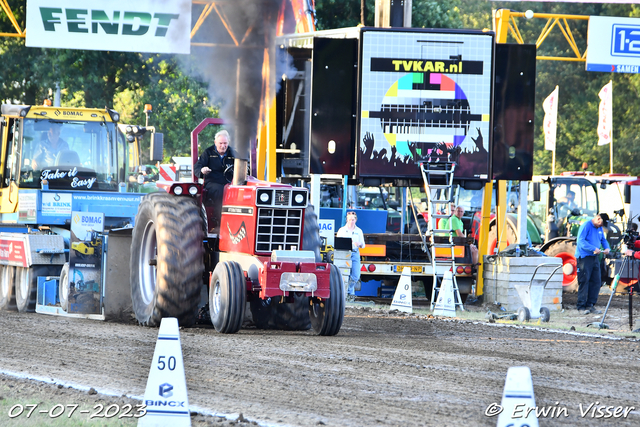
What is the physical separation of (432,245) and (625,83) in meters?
31.4

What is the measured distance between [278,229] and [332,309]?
3.36 feet

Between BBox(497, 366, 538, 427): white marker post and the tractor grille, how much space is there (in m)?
5.89

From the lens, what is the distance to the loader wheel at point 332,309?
10.1 meters

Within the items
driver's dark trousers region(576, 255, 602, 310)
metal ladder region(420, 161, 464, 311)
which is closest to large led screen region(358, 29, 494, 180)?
metal ladder region(420, 161, 464, 311)

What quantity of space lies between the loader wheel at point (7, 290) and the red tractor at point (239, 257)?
412 cm

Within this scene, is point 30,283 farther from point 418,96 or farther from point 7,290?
point 418,96

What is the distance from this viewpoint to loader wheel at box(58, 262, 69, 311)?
39.8 ft

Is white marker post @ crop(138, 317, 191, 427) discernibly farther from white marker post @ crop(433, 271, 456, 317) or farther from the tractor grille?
white marker post @ crop(433, 271, 456, 317)

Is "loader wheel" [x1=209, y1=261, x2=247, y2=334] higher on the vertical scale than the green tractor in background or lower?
lower

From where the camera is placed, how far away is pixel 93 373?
7609 mm

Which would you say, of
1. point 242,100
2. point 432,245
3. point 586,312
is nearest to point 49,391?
point 242,100

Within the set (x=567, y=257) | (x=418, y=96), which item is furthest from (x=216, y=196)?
(x=567, y=257)

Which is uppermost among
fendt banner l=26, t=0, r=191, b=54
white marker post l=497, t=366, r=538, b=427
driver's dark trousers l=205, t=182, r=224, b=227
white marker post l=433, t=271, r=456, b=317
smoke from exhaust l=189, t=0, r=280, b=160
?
fendt banner l=26, t=0, r=191, b=54

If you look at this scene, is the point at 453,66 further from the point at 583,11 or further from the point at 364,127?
the point at 583,11
